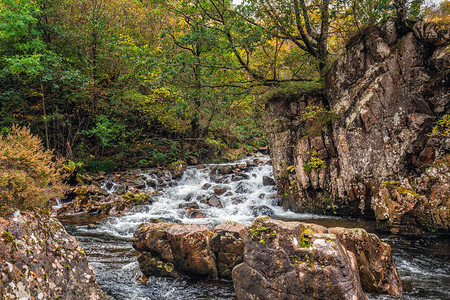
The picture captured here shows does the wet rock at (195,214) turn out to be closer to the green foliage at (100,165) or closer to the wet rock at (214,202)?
the wet rock at (214,202)

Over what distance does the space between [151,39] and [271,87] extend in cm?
1408

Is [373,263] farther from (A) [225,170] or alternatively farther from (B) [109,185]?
(B) [109,185]

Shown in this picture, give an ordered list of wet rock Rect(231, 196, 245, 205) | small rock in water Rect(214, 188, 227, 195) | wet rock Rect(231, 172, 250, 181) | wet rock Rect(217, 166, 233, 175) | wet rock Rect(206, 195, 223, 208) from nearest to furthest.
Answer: wet rock Rect(206, 195, 223, 208) < wet rock Rect(231, 196, 245, 205) < small rock in water Rect(214, 188, 227, 195) < wet rock Rect(231, 172, 250, 181) < wet rock Rect(217, 166, 233, 175)

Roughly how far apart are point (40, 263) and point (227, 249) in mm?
3722

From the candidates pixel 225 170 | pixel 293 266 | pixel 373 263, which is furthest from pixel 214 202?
pixel 293 266

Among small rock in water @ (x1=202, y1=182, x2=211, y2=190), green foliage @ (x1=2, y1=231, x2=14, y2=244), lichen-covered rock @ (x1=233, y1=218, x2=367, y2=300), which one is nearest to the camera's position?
green foliage @ (x1=2, y1=231, x2=14, y2=244)

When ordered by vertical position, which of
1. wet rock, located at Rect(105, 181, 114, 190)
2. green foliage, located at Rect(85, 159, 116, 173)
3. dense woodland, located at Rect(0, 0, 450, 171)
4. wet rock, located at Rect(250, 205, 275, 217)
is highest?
dense woodland, located at Rect(0, 0, 450, 171)

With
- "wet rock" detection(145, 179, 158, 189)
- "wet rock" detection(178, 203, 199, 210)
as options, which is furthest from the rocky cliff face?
"wet rock" detection(145, 179, 158, 189)

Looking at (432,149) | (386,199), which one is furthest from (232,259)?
(432,149)

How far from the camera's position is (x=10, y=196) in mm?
3502

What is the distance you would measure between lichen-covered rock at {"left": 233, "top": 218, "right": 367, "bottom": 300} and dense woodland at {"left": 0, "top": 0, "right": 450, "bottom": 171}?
23.5 ft

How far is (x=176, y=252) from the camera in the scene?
19.9 ft

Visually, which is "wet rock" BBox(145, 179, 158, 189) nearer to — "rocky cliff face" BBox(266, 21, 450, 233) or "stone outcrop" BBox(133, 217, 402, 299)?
"rocky cliff face" BBox(266, 21, 450, 233)

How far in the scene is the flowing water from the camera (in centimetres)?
555
